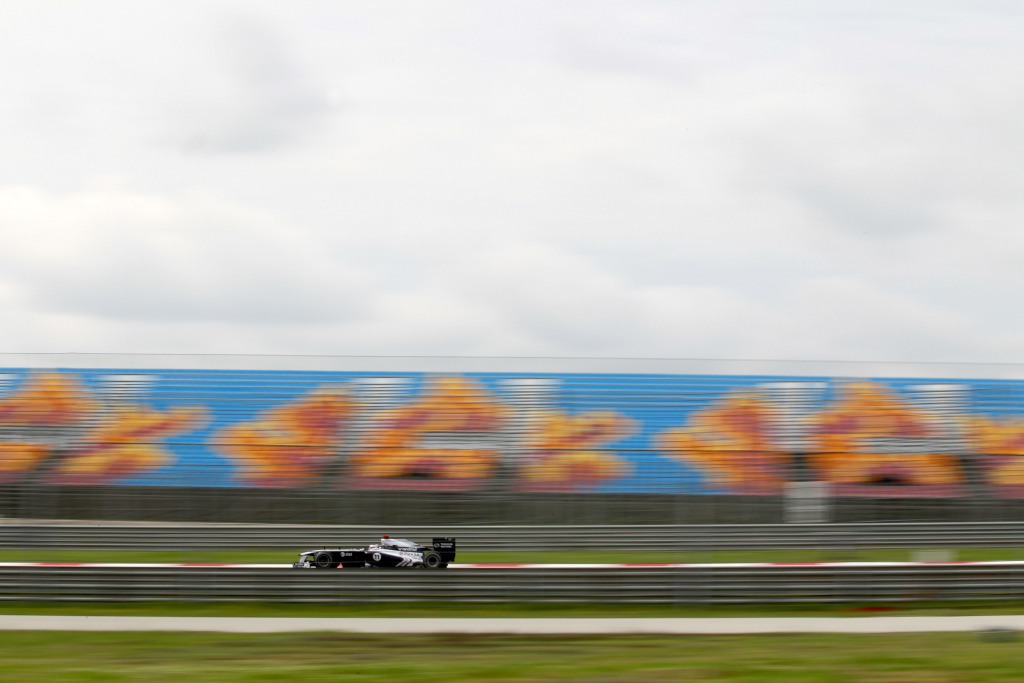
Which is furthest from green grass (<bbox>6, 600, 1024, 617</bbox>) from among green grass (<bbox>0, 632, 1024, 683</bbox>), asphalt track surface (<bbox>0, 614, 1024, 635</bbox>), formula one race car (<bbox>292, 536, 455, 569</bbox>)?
formula one race car (<bbox>292, 536, 455, 569</bbox>)

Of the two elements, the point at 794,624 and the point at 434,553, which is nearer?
the point at 794,624

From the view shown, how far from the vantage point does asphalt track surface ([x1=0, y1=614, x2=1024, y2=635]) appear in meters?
8.81

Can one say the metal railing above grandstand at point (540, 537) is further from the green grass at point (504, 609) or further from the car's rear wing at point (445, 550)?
the green grass at point (504, 609)

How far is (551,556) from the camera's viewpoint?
16.1 metres

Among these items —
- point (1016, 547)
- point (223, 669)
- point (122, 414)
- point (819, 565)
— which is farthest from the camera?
point (122, 414)

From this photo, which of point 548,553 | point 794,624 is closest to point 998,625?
point 794,624

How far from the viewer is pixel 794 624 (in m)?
9.23

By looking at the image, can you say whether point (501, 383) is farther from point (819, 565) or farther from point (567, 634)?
point (567, 634)

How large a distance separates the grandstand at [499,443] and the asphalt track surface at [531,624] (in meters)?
9.93

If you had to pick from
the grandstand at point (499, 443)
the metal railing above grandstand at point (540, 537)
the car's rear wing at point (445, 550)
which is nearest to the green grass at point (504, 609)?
the car's rear wing at point (445, 550)

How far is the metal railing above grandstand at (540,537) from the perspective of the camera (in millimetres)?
16609

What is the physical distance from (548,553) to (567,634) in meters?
7.91

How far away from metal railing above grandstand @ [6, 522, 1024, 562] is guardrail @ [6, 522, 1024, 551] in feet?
0.06

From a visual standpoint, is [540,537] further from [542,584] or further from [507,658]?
[507,658]
